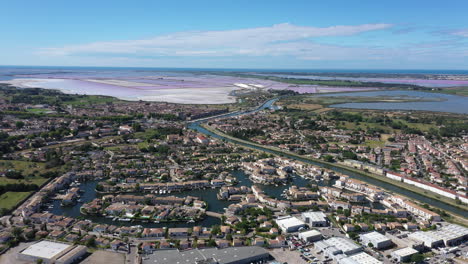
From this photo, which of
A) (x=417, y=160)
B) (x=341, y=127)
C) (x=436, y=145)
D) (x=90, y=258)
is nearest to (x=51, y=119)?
(x=90, y=258)

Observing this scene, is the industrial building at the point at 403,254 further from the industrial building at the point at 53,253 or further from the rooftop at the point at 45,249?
the rooftop at the point at 45,249

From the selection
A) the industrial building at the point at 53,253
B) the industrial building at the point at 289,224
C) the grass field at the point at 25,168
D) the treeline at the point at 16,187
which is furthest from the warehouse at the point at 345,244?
the grass field at the point at 25,168

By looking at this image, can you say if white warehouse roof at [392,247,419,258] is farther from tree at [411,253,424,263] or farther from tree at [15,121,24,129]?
tree at [15,121,24,129]

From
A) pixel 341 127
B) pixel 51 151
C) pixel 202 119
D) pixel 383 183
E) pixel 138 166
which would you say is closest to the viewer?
pixel 383 183

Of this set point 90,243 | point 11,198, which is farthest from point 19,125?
point 90,243

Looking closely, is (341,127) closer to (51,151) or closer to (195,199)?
(195,199)

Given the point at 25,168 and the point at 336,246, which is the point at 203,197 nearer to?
the point at 336,246
